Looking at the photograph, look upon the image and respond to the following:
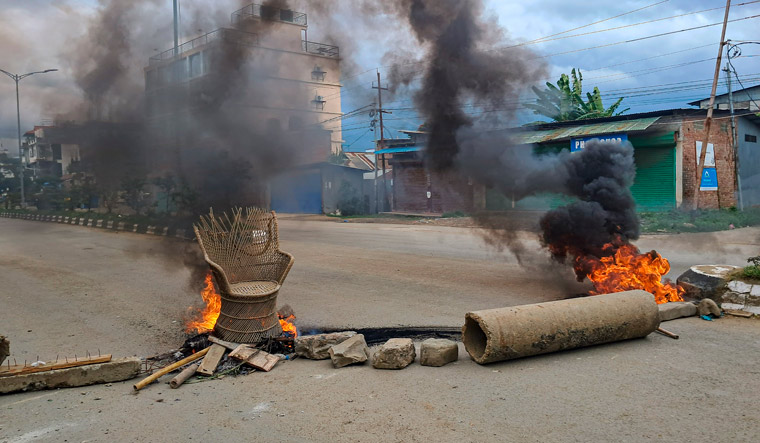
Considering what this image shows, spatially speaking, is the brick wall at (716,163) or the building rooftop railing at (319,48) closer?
the building rooftop railing at (319,48)

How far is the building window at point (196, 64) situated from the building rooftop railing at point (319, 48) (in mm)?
1801

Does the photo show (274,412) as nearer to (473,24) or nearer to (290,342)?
(290,342)

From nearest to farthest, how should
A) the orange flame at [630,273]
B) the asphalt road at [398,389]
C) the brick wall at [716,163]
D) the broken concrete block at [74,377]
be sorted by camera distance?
the asphalt road at [398,389] < the broken concrete block at [74,377] < the orange flame at [630,273] < the brick wall at [716,163]

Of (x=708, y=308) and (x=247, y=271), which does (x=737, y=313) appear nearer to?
(x=708, y=308)

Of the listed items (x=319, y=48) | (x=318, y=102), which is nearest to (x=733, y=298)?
(x=319, y=48)

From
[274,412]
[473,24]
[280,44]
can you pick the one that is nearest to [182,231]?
[280,44]

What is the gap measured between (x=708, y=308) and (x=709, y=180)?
16.9 meters

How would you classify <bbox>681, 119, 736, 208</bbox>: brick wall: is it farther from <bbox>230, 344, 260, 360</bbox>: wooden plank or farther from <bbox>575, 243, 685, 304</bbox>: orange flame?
<bbox>230, 344, 260, 360</bbox>: wooden plank

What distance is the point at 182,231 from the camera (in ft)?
34.6

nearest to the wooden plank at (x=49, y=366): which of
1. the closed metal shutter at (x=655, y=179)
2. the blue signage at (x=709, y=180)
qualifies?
the closed metal shutter at (x=655, y=179)

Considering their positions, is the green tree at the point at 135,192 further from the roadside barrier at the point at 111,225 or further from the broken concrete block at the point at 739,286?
the broken concrete block at the point at 739,286

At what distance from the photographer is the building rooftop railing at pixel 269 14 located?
862 centimetres

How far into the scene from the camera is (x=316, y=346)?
473 cm

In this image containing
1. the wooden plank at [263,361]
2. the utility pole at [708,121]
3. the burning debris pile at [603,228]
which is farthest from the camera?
the utility pole at [708,121]
